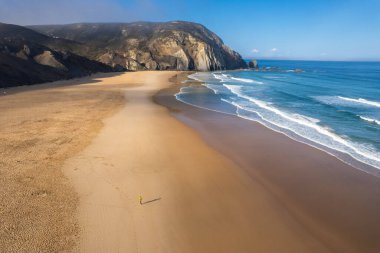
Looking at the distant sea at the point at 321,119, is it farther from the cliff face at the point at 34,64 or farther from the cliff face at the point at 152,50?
the cliff face at the point at 152,50

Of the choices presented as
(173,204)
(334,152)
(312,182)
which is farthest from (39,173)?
(334,152)

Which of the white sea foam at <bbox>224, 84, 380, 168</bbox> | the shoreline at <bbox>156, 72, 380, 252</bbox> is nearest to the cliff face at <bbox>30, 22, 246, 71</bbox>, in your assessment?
the white sea foam at <bbox>224, 84, 380, 168</bbox>

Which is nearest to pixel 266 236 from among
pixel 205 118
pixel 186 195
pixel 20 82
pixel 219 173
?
pixel 186 195

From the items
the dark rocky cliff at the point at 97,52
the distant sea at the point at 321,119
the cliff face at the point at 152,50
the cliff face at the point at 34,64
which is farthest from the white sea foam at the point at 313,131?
the cliff face at the point at 152,50

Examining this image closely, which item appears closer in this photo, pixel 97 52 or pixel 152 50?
pixel 97 52

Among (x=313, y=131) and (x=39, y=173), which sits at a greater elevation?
(x=39, y=173)

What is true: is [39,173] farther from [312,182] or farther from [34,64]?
[34,64]

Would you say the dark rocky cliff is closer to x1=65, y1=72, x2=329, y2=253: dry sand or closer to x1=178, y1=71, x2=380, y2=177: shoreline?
x1=65, y1=72, x2=329, y2=253: dry sand
